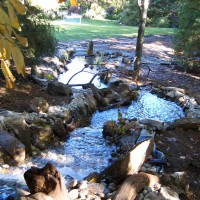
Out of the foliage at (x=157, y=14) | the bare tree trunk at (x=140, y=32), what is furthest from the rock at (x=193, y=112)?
the foliage at (x=157, y=14)

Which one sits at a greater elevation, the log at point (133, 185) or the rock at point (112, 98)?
the log at point (133, 185)

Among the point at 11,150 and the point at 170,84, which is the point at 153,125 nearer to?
the point at 11,150

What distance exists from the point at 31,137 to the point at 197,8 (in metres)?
9.72

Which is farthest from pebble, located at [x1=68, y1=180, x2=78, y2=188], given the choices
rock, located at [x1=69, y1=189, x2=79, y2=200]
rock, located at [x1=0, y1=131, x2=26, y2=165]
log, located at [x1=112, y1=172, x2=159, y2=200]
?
rock, located at [x1=0, y1=131, x2=26, y2=165]

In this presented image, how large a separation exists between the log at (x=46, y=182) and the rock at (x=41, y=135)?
2.41m

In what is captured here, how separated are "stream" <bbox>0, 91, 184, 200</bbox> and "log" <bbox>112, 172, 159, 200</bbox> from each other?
1.15 metres

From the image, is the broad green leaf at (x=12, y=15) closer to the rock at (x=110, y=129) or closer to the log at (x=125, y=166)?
the log at (x=125, y=166)

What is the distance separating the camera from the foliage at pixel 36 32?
8.33 meters

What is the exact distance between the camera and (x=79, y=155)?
6000 millimetres

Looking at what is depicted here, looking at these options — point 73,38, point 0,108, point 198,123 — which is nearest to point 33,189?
point 0,108

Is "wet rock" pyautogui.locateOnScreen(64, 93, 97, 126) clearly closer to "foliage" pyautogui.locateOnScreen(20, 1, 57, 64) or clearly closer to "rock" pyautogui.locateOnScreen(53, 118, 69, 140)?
"rock" pyautogui.locateOnScreen(53, 118, 69, 140)

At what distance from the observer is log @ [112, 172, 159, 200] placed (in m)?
4.06

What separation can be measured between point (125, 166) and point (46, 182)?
5.58 ft

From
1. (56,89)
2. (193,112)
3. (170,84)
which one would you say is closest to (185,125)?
(193,112)
